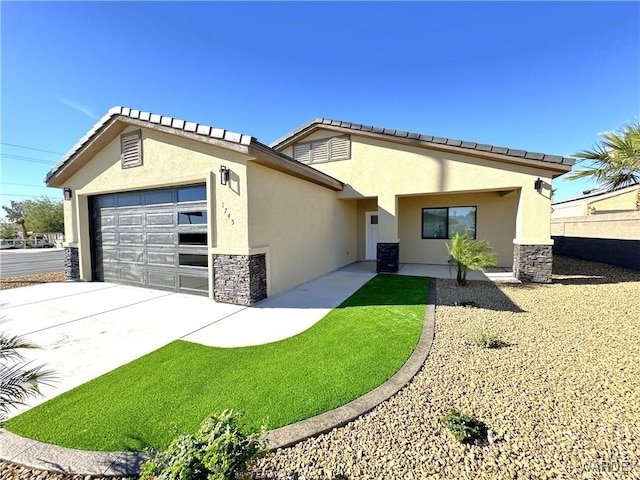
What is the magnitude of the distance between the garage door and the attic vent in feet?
3.08

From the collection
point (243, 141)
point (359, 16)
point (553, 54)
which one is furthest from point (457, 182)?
point (243, 141)

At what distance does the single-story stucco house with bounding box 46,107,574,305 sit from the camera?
698 cm

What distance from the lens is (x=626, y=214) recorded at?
38.0ft

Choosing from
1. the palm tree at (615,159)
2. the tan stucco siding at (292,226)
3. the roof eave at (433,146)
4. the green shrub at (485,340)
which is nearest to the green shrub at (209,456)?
the green shrub at (485,340)

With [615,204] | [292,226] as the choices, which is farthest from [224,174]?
[615,204]

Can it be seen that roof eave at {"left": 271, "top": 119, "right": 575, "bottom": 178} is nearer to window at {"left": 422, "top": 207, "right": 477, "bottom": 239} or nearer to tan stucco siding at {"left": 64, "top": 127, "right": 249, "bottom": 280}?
window at {"left": 422, "top": 207, "right": 477, "bottom": 239}

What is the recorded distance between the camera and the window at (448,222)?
40.1 ft

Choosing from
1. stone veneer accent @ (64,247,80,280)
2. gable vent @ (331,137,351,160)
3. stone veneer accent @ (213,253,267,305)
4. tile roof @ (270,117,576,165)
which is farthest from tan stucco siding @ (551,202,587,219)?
stone veneer accent @ (64,247,80,280)

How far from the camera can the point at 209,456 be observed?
165 centimetres

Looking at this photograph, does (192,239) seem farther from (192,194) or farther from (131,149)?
(131,149)

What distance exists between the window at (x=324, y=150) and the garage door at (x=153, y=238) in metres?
5.86

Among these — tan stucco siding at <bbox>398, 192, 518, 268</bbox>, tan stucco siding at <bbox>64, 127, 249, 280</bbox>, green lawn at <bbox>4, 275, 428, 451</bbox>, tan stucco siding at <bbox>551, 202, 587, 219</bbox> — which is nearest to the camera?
green lawn at <bbox>4, 275, 428, 451</bbox>

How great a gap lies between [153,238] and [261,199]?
163 inches

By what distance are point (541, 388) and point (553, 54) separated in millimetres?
12110
